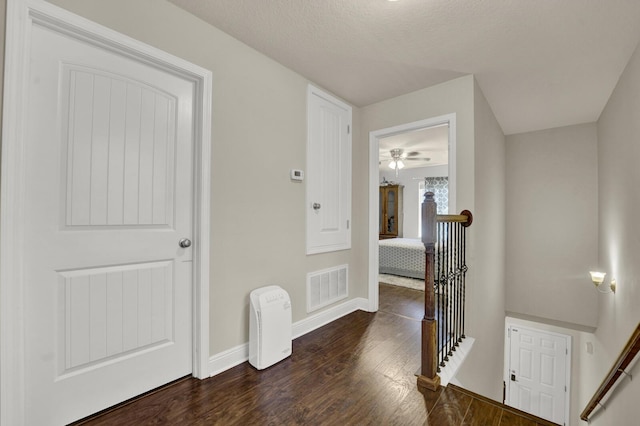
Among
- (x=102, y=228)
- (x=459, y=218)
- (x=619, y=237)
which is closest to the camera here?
(x=102, y=228)

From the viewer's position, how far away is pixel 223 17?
1.85 m

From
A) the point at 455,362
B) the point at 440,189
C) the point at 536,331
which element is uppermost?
the point at 440,189

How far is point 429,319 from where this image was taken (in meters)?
1.90

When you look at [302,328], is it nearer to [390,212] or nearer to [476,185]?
[476,185]

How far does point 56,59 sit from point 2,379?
4.88 ft

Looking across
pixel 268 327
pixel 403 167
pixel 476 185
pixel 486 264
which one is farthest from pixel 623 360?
pixel 403 167

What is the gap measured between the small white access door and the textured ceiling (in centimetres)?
363

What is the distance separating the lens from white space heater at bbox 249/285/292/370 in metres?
2.01

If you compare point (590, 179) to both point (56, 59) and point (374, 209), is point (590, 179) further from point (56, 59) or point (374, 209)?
point (56, 59)

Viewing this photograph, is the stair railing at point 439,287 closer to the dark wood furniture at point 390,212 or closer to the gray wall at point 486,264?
the gray wall at point 486,264

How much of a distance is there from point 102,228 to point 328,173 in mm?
1909

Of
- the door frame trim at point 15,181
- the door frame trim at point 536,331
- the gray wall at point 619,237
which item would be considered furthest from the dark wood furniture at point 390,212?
the door frame trim at point 15,181

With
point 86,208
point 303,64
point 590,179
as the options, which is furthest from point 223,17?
point 590,179

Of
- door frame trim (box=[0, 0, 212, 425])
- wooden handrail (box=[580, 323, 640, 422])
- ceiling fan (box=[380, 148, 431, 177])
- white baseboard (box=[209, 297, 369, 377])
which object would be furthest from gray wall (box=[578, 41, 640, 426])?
door frame trim (box=[0, 0, 212, 425])
